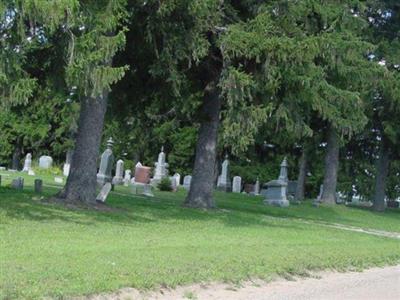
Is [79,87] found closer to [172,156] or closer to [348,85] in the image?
[348,85]

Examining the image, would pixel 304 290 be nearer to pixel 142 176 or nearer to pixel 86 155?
pixel 86 155

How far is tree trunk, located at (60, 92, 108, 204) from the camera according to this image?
57.6ft

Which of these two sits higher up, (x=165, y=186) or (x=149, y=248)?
(x=165, y=186)

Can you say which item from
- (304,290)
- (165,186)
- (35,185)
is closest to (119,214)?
(35,185)

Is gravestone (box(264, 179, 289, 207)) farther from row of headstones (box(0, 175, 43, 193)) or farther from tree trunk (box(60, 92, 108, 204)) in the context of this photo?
tree trunk (box(60, 92, 108, 204))

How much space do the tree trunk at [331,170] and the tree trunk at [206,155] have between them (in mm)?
13928

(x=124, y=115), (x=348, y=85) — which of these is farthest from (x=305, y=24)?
(x=124, y=115)

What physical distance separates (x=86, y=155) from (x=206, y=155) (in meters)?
5.25

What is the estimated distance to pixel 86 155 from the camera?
58.0 ft

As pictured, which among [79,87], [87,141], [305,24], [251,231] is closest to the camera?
[79,87]

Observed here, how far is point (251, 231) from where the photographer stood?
53.4ft

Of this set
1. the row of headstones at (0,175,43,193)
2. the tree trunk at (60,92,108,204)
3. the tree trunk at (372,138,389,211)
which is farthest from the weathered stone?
the tree trunk at (60,92,108,204)

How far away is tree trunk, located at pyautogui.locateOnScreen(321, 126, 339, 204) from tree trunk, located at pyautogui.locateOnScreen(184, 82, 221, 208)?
13.9m

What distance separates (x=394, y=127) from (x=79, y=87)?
945 inches
